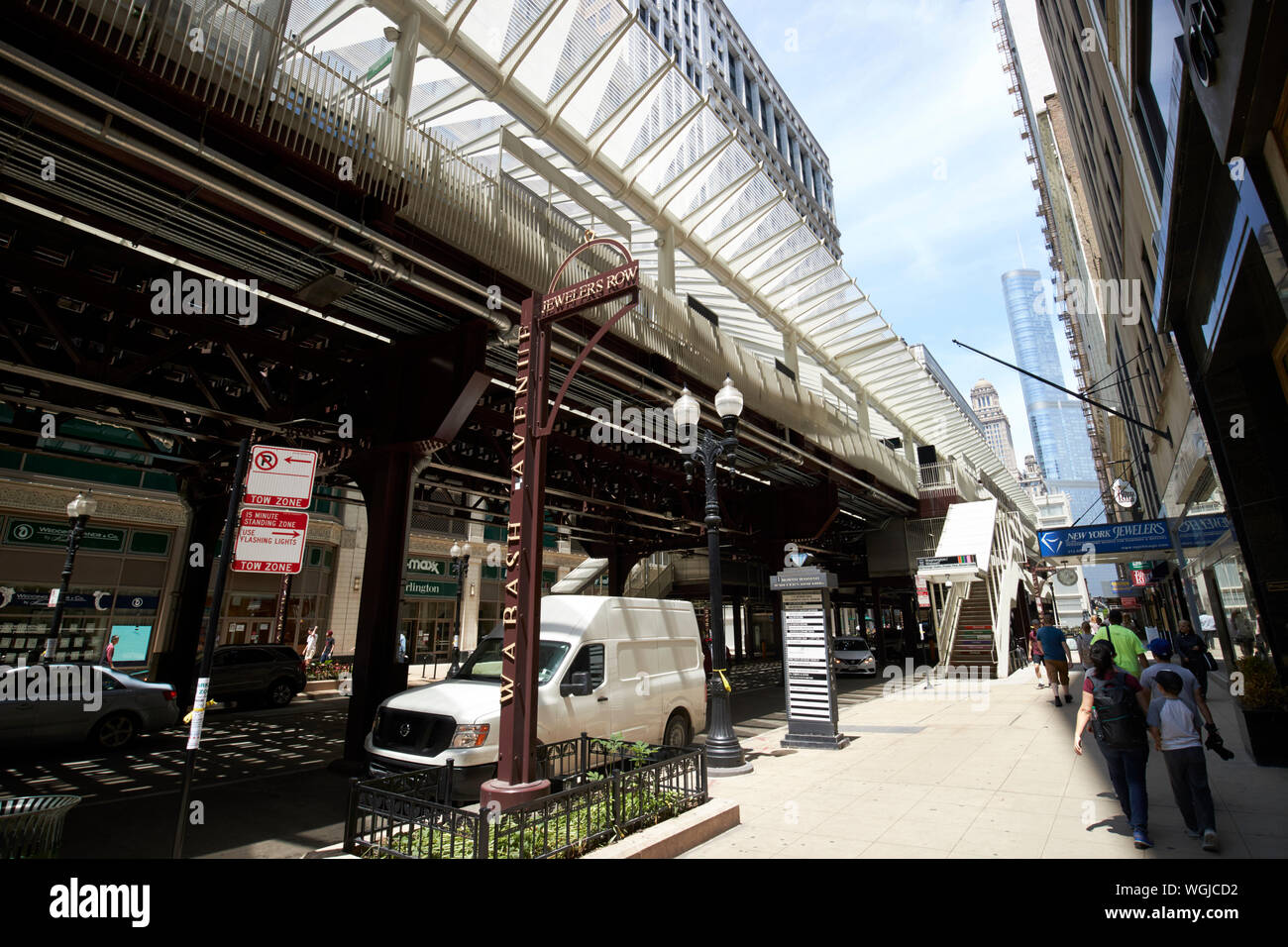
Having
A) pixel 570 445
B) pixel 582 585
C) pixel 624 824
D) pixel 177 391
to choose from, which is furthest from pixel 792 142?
pixel 624 824

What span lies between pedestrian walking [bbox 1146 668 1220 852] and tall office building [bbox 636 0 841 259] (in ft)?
182

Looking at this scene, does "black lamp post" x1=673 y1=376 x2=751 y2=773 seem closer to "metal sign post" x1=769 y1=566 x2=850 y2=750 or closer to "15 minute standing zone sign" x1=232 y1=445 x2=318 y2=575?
"metal sign post" x1=769 y1=566 x2=850 y2=750

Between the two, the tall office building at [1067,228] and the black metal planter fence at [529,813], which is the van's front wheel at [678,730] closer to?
the black metal planter fence at [529,813]

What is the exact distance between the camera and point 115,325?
9.83 meters

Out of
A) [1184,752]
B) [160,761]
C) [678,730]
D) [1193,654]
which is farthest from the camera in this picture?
[160,761]

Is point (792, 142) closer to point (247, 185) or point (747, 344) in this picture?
point (747, 344)

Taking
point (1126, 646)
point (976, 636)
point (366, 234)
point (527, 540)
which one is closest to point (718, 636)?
point (527, 540)

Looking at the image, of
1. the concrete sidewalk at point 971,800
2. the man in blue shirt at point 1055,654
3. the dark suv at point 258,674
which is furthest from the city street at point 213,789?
the man in blue shirt at point 1055,654

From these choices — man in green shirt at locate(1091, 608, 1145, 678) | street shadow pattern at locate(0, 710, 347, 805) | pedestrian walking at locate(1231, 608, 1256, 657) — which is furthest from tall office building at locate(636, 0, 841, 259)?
street shadow pattern at locate(0, 710, 347, 805)

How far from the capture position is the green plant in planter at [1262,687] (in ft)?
26.5

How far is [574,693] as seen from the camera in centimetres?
830

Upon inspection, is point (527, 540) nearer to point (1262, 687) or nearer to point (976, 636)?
point (1262, 687)

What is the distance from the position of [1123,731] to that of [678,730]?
661cm

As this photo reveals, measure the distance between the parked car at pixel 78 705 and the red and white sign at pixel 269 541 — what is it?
28.4 feet
